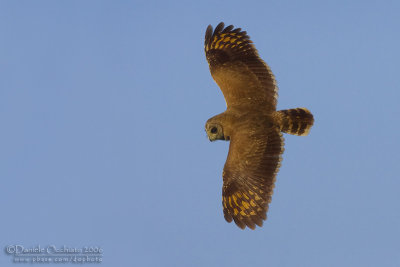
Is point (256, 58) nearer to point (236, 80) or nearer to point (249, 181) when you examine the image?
point (236, 80)

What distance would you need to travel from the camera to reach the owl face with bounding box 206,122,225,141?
11.5 m

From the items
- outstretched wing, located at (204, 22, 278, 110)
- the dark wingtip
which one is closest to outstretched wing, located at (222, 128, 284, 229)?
outstretched wing, located at (204, 22, 278, 110)

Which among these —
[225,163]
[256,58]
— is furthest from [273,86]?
[225,163]

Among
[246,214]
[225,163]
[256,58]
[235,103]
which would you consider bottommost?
[246,214]

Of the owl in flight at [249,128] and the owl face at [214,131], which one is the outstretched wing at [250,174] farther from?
the owl face at [214,131]

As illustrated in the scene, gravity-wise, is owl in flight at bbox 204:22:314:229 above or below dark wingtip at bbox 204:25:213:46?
below

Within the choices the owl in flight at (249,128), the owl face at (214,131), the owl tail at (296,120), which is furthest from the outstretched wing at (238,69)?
the owl face at (214,131)

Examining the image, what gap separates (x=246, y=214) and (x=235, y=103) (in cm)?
218

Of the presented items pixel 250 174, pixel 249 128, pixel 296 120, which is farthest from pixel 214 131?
pixel 296 120

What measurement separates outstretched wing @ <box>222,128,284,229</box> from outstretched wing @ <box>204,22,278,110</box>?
30.9 inches

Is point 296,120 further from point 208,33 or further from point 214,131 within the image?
point 208,33

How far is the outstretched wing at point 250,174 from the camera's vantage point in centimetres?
1105

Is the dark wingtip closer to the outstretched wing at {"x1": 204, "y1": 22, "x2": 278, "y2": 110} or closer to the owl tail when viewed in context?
the outstretched wing at {"x1": 204, "y1": 22, "x2": 278, "y2": 110}

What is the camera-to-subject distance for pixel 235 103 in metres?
11.9
